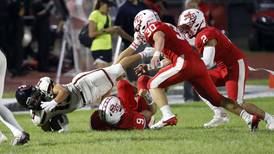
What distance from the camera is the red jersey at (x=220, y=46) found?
14461 mm

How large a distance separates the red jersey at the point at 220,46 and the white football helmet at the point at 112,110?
1.33m

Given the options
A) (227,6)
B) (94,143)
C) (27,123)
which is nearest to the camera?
(94,143)

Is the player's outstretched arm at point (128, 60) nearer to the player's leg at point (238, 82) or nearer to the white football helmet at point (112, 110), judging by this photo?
the white football helmet at point (112, 110)

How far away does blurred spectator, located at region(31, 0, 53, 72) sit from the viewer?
86.8 feet

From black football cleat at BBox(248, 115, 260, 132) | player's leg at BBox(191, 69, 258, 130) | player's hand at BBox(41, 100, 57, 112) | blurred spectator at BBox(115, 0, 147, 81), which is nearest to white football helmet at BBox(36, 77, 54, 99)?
player's hand at BBox(41, 100, 57, 112)

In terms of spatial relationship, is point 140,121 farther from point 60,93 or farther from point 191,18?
point 191,18

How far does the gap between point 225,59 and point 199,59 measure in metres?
0.77

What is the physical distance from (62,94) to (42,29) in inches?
499

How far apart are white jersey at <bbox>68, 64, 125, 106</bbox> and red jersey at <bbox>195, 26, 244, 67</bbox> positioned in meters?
1.18

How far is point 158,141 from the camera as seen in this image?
13.2 m

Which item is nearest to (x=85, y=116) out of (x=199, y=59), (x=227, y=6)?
(x=199, y=59)

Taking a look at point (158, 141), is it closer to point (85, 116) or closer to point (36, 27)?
point (85, 116)

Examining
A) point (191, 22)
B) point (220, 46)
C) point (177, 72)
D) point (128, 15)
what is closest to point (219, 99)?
point (177, 72)

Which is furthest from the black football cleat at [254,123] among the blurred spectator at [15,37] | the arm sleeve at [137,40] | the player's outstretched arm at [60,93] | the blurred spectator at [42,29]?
the blurred spectator at [42,29]
